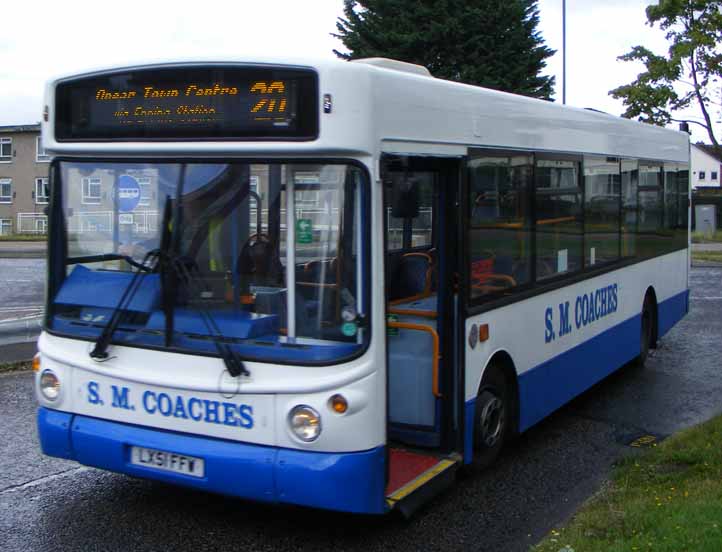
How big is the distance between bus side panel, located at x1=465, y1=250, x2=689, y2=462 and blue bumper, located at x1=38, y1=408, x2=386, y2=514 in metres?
1.41

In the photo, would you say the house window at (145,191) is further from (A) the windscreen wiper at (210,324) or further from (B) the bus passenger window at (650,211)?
(B) the bus passenger window at (650,211)

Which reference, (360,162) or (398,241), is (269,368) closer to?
(360,162)

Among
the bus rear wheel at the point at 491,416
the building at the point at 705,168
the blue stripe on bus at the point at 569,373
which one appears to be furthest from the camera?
the building at the point at 705,168

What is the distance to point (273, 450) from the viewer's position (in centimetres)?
512

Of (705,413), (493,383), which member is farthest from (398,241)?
(705,413)

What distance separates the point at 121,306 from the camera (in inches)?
219

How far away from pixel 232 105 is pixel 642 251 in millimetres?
6668

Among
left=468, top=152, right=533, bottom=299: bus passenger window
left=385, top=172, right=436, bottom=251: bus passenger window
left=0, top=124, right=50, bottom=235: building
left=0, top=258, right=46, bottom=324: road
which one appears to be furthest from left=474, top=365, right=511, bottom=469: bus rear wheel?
left=0, top=124, right=50, bottom=235: building

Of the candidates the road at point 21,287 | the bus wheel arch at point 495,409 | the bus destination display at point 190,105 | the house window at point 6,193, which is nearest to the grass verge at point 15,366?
the road at point 21,287

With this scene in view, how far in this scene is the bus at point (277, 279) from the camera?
5070mm

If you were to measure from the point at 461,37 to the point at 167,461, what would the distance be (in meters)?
26.6

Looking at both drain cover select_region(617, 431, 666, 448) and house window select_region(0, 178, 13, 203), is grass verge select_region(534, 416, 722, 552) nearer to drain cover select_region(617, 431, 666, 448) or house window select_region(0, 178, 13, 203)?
drain cover select_region(617, 431, 666, 448)

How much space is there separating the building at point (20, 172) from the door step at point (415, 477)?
176 ft

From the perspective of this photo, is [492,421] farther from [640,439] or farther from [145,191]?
[145,191]
